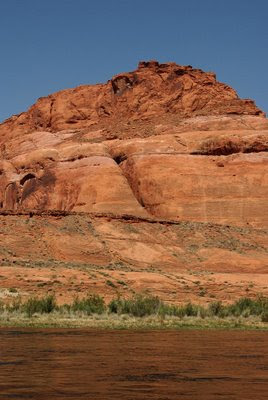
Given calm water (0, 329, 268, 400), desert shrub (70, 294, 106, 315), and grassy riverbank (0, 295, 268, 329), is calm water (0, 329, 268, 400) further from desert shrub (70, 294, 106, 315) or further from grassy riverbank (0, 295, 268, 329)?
desert shrub (70, 294, 106, 315)

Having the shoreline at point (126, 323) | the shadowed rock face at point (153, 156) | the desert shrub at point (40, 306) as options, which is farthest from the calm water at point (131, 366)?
the shadowed rock face at point (153, 156)

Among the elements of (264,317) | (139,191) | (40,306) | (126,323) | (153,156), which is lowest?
(126,323)

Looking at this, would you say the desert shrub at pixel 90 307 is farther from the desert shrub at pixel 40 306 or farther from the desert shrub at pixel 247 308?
the desert shrub at pixel 247 308

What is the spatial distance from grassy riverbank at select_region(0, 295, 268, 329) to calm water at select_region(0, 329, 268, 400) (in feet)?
12.5

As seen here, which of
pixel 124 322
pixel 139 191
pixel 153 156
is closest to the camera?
pixel 124 322

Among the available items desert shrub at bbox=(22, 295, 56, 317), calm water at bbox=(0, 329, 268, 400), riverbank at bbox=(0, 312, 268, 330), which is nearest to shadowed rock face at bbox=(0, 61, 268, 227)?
desert shrub at bbox=(22, 295, 56, 317)

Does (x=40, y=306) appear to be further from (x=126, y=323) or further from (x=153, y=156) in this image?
(x=153, y=156)

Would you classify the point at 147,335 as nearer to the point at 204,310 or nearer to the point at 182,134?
the point at 204,310

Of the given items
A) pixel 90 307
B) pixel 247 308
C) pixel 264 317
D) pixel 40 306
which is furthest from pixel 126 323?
pixel 247 308

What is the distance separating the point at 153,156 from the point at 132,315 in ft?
160

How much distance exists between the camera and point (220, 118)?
83.2m

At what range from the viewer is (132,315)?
29.1 metres

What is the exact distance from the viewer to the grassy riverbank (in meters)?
25.0

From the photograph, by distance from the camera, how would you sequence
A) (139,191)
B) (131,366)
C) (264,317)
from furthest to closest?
(139,191)
(264,317)
(131,366)
